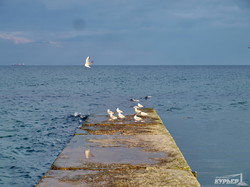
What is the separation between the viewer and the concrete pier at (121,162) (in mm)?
5121

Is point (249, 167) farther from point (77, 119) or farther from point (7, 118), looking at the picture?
point (7, 118)

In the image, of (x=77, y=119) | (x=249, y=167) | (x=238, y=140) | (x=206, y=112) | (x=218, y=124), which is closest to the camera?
(x=249, y=167)

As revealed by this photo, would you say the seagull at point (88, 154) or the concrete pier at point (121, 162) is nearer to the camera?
the concrete pier at point (121, 162)

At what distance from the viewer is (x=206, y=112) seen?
2372cm

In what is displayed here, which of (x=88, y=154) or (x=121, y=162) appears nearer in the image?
(x=121, y=162)

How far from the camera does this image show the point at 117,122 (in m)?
11.1

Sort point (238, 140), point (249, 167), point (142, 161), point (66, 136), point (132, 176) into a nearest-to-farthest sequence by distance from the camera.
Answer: point (132, 176), point (142, 161), point (249, 167), point (238, 140), point (66, 136)

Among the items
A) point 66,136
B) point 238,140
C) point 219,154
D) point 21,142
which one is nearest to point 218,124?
point 238,140

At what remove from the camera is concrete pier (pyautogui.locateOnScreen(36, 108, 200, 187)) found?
202 inches

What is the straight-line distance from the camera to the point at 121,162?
611cm

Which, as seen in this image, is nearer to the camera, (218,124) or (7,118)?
(218,124)

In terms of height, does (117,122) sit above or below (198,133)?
above

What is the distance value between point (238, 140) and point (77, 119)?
1061cm

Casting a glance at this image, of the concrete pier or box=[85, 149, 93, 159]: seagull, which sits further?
box=[85, 149, 93, 159]: seagull
